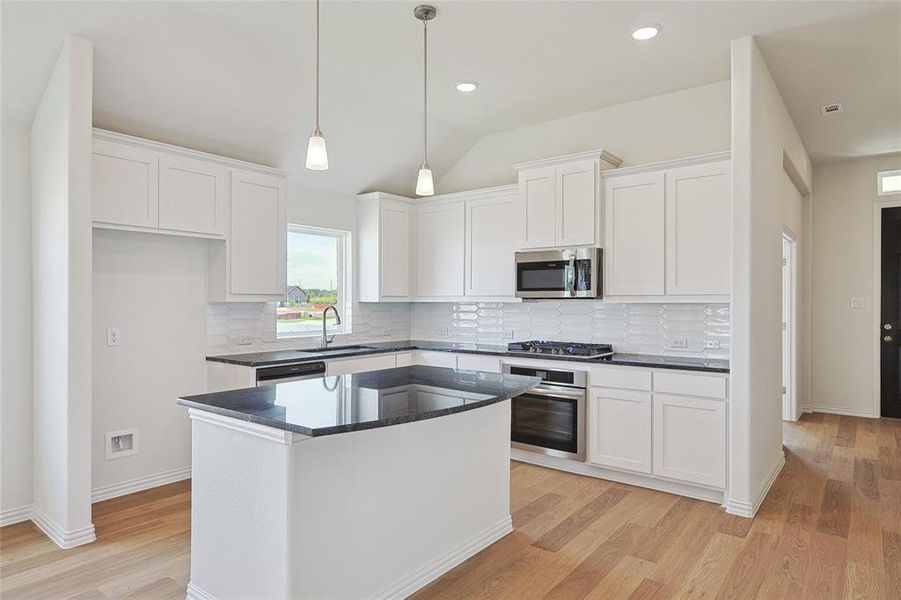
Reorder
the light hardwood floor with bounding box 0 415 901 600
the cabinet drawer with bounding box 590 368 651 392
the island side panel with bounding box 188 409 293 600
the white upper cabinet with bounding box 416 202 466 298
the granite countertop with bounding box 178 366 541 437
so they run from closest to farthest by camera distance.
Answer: the granite countertop with bounding box 178 366 541 437
the island side panel with bounding box 188 409 293 600
the light hardwood floor with bounding box 0 415 901 600
the cabinet drawer with bounding box 590 368 651 392
the white upper cabinet with bounding box 416 202 466 298

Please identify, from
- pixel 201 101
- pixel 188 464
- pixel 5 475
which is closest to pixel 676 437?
pixel 188 464

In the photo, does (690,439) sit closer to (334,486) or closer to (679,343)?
(679,343)

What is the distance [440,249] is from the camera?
17.6 feet

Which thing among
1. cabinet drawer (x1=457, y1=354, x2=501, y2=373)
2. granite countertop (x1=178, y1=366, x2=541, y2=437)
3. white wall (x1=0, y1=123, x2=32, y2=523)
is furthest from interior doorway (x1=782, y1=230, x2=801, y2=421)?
white wall (x1=0, y1=123, x2=32, y2=523)

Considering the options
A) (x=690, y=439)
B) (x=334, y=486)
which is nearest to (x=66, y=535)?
(x=334, y=486)

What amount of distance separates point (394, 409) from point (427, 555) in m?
0.89

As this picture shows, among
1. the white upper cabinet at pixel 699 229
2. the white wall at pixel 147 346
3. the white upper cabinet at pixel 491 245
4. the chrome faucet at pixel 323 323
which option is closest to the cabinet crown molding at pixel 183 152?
the white wall at pixel 147 346

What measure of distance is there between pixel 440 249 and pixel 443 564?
126 inches

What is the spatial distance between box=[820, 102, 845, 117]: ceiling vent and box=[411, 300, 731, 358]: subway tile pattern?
182 centimetres

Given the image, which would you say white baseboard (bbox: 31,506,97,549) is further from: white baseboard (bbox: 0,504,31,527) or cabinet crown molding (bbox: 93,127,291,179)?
cabinet crown molding (bbox: 93,127,291,179)

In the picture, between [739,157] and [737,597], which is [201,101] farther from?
[737,597]

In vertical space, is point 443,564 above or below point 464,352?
below

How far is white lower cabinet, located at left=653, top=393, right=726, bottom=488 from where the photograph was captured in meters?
3.56

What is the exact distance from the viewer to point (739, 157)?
133 inches
